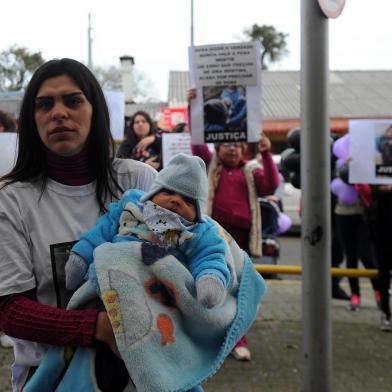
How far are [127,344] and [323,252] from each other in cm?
217

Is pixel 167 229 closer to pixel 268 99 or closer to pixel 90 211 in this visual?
pixel 90 211

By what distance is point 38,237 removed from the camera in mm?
1540

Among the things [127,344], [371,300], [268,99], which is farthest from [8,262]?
[268,99]

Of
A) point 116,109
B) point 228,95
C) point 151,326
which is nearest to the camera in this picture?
point 151,326

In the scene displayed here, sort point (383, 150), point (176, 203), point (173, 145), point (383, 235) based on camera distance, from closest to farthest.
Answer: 1. point (176, 203)
2. point (383, 150)
3. point (383, 235)
4. point (173, 145)

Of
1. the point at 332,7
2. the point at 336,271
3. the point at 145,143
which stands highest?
the point at 332,7

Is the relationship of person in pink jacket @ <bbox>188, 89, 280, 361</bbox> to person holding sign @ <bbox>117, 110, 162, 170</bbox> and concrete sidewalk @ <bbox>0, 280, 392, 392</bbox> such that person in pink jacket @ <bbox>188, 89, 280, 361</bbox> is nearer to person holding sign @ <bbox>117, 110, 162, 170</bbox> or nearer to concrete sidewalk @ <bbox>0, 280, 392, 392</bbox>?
concrete sidewalk @ <bbox>0, 280, 392, 392</bbox>

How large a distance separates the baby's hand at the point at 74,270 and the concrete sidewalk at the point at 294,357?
8.50 ft

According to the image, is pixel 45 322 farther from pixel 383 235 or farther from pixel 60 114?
pixel 383 235

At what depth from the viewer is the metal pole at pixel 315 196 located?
324 cm

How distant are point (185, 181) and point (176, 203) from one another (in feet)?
0.24

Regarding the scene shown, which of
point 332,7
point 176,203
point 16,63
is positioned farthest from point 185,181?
point 16,63

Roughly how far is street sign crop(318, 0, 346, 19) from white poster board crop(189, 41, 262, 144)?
3.83ft

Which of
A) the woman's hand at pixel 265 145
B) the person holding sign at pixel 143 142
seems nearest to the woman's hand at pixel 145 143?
the person holding sign at pixel 143 142
